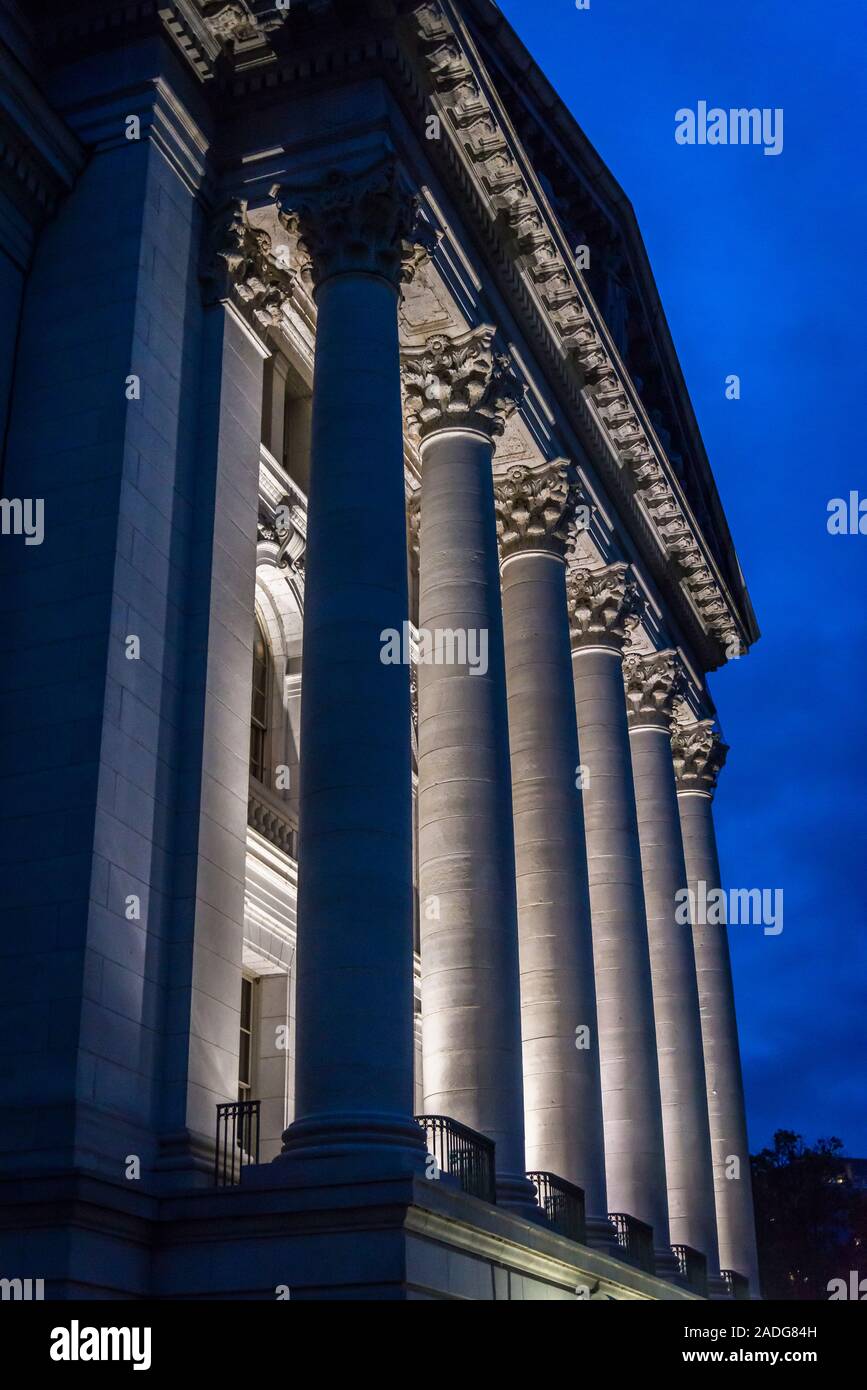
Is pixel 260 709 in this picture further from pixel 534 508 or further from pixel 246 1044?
pixel 534 508

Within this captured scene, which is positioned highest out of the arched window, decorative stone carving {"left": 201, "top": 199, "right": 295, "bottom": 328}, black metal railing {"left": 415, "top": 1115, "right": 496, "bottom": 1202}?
decorative stone carving {"left": 201, "top": 199, "right": 295, "bottom": 328}

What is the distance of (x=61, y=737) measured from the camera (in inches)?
900

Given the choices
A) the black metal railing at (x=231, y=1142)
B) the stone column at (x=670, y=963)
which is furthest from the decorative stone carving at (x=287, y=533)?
the stone column at (x=670, y=963)

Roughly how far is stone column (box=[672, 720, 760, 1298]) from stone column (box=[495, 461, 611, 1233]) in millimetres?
15436

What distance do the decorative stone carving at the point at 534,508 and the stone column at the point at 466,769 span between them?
416cm

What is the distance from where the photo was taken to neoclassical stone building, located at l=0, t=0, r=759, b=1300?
2114cm

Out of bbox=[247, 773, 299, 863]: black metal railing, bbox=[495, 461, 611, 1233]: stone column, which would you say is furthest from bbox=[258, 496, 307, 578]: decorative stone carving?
bbox=[247, 773, 299, 863]: black metal railing

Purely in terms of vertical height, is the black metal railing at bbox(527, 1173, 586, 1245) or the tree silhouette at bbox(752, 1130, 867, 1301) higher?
the tree silhouette at bbox(752, 1130, 867, 1301)

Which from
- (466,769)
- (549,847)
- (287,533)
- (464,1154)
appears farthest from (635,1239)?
(287,533)

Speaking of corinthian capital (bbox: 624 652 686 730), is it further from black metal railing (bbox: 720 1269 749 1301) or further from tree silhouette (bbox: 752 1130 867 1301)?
tree silhouette (bbox: 752 1130 867 1301)

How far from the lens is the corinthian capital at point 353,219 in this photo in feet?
92.0

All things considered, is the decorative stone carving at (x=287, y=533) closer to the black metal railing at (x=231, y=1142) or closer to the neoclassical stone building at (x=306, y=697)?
the neoclassical stone building at (x=306, y=697)

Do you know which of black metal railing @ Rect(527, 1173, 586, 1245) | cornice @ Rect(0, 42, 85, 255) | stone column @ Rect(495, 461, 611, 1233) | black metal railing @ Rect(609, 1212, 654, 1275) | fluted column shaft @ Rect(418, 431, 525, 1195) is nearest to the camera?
cornice @ Rect(0, 42, 85, 255)
